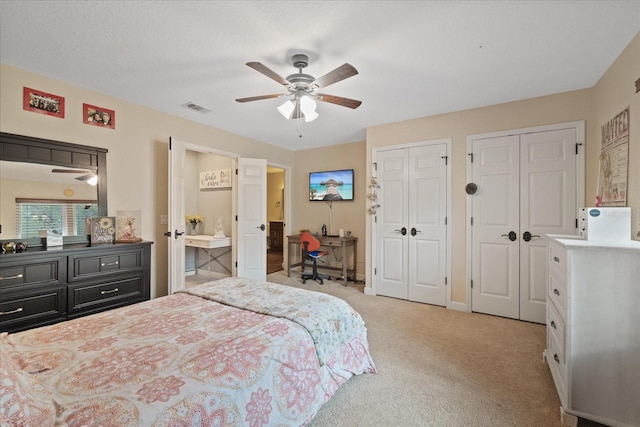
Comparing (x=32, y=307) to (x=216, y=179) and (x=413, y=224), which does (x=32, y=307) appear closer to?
(x=216, y=179)

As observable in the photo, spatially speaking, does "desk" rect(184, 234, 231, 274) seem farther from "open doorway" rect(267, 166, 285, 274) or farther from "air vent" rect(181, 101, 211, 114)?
"open doorway" rect(267, 166, 285, 274)

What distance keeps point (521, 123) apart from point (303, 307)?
3253 mm

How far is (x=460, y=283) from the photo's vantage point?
11.8 feet

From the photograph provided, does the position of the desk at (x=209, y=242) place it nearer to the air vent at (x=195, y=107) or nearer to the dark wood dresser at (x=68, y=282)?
the dark wood dresser at (x=68, y=282)

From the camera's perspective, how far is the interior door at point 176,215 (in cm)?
342

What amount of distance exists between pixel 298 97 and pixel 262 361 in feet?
6.89

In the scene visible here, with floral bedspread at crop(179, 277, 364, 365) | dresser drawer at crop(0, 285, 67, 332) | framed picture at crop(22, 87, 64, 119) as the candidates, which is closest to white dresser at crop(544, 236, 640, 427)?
floral bedspread at crop(179, 277, 364, 365)

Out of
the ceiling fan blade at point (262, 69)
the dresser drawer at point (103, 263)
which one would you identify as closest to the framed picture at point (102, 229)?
the dresser drawer at point (103, 263)

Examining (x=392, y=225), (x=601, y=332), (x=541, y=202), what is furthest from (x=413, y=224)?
(x=601, y=332)

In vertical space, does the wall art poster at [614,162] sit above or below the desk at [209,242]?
above

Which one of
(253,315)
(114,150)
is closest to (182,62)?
(114,150)

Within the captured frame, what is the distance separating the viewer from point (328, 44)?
2158mm

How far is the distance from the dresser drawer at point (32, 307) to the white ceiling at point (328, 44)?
195 centimetres

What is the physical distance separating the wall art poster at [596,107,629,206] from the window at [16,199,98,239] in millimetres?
4834
